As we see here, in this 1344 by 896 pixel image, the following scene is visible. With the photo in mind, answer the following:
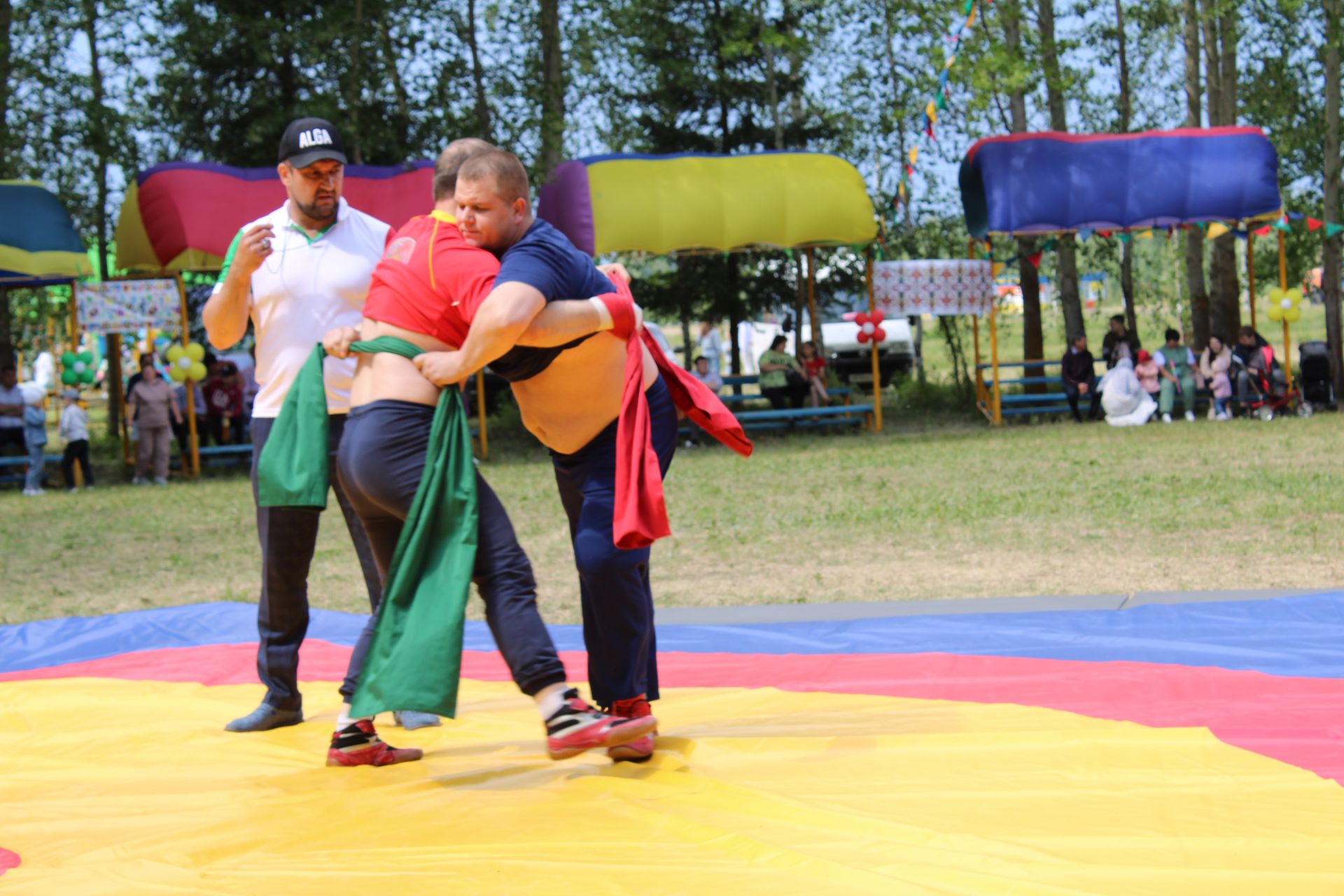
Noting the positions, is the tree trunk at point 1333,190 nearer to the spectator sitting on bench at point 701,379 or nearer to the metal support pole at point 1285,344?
the metal support pole at point 1285,344

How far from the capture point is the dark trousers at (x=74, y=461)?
1416 cm

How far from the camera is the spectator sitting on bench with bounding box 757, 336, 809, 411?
16.7 metres

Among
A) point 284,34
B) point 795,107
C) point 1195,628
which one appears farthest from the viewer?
point 795,107

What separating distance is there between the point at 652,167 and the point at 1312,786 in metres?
12.9

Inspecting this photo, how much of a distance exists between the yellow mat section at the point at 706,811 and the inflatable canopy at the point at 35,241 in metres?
11.3

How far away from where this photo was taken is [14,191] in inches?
564

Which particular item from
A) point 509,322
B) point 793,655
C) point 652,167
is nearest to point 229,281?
point 509,322

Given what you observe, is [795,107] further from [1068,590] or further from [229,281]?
[229,281]

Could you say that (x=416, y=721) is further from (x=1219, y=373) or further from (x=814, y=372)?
(x=1219, y=373)

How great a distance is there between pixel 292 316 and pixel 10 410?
11.9m

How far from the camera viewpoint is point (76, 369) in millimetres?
14680

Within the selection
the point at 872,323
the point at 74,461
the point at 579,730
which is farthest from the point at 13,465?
the point at 579,730

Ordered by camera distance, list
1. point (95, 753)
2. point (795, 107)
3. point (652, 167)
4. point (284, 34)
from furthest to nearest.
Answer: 1. point (795, 107)
2. point (284, 34)
3. point (652, 167)
4. point (95, 753)

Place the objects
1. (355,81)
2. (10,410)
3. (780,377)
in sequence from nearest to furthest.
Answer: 1. (10,410)
2. (780,377)
3. (355,81)
